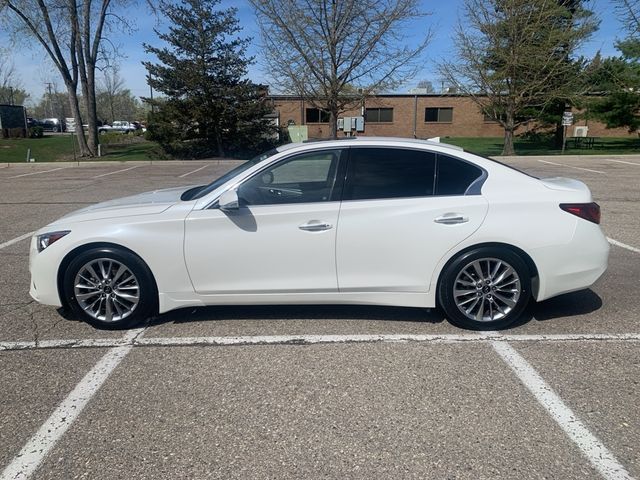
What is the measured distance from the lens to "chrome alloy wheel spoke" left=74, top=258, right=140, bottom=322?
13.4ft

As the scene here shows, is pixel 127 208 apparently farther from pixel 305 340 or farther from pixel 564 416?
pixel 564 416

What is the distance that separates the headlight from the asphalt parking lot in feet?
2.28

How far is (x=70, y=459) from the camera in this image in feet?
8.46

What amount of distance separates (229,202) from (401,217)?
135 centimetres

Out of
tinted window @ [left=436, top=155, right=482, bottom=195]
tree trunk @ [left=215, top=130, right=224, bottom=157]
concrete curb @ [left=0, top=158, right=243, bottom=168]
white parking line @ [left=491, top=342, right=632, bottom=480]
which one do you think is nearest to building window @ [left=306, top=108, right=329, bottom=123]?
tree trunk @ [left=215, top=130, right=224, bottom=157]

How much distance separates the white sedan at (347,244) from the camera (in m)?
3.99

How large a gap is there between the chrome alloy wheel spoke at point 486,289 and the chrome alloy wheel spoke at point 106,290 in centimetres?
261

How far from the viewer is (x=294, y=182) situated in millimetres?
4281

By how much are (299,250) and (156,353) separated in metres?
1.31

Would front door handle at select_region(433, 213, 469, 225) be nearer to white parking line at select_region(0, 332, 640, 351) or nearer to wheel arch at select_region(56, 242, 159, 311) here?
white parking line at select_region(0, 332, 640, 351)

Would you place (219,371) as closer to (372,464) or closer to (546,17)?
(372,464)

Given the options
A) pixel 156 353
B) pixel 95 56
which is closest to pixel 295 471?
pixel 156 353

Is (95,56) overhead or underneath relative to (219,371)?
overhead

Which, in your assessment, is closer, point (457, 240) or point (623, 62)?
point (457, 240)
